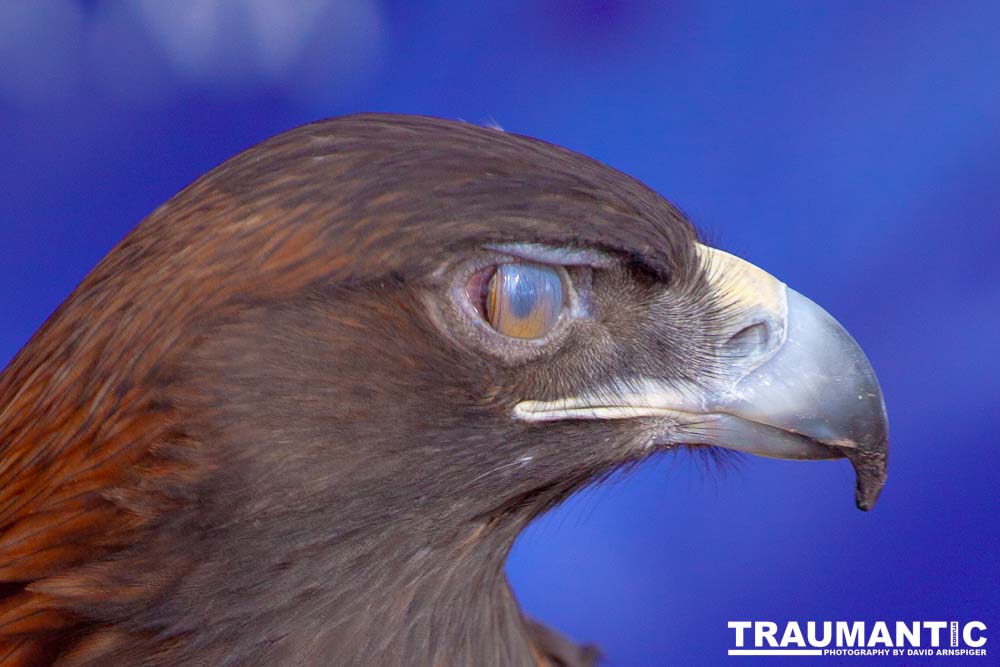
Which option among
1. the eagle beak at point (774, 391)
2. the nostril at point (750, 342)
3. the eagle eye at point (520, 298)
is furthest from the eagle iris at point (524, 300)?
the nostril at point (750, 342)

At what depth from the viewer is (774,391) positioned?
1.62m

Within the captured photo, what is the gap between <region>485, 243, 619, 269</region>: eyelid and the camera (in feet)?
4.68

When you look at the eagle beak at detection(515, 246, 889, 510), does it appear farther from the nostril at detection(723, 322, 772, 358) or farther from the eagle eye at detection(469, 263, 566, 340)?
the eagle eye at detection(469, 263, 566, 340)

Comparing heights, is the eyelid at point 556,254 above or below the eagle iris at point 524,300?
above

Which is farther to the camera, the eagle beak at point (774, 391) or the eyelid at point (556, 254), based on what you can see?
the eagle beak at point (774, 391)

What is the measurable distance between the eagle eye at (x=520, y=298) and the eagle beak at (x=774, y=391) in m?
0.17

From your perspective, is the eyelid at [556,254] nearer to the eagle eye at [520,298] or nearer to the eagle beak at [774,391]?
the eagle eye at [520,298]

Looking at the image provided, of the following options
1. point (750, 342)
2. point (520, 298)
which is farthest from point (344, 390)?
point (750, 342)

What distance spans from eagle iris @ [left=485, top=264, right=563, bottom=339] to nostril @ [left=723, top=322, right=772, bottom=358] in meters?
0.30

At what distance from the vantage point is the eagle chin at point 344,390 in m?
1.36

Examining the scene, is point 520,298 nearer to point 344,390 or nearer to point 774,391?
point 344,390

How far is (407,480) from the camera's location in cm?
145

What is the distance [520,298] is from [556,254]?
0.25 feet

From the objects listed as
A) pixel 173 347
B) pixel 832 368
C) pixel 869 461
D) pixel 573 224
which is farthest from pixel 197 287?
pixel 869 461
